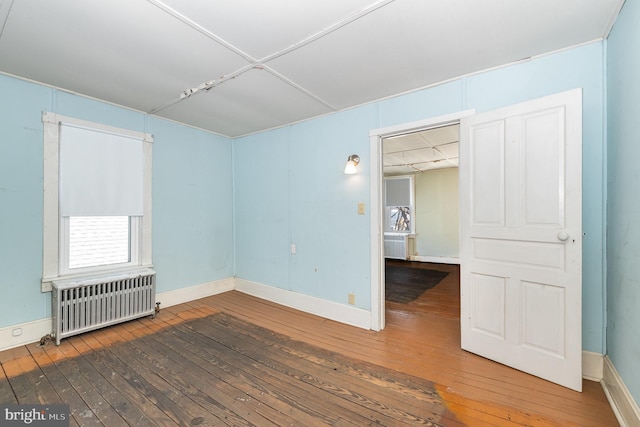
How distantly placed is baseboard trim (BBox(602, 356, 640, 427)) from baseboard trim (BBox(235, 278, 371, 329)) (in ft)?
6.15

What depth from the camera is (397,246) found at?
25.0ft

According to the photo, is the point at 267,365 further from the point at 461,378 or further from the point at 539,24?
the point at 539,24

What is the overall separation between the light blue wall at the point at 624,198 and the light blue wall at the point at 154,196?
14.6 feet

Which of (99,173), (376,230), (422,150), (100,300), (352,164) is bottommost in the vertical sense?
(100,300)

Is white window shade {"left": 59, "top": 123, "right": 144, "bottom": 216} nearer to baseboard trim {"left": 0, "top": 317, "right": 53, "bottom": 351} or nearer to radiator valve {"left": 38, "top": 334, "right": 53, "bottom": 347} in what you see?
baseboard trim {"left": 0, "top": 317, "right": 53, "bottom": 351}

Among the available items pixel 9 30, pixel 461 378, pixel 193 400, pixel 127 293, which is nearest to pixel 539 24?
pixel 461 378

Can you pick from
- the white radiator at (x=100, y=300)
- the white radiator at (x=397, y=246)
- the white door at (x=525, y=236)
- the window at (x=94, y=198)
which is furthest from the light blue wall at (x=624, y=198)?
the white radiator at (x=397, y=246)

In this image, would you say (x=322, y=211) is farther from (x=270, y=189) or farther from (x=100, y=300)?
(x=100, y=300)

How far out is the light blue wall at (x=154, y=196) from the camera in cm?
256

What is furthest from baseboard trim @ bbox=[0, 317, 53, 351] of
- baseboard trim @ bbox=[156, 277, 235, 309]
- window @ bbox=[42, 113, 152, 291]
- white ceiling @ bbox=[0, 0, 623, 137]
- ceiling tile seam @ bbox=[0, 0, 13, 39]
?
ceiling tile seam @ bbox=[0, 0, 13, 39]

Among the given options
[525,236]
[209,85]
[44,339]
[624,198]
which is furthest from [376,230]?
[44,339]

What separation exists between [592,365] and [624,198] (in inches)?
51.4

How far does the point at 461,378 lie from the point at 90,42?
12.6ft

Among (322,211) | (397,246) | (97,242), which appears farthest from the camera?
(397,246)
